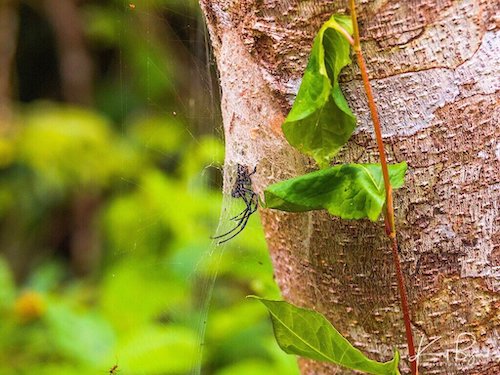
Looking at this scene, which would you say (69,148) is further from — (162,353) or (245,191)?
(245,191)

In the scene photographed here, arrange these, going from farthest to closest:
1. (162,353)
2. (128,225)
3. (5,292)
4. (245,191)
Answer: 1. (128,225)
2. (5,292)
3. (162,353)
4. (245,191)

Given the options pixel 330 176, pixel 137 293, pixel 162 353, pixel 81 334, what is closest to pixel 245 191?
pixel 330 176

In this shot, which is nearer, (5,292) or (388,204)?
(388,204)

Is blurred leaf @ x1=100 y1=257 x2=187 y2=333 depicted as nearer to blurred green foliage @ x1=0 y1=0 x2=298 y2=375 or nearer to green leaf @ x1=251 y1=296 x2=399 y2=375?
blurred green foliage @ x1=0 y1=0 x2=298 y2=375

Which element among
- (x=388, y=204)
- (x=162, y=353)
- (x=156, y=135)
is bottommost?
(x=162, y=353)

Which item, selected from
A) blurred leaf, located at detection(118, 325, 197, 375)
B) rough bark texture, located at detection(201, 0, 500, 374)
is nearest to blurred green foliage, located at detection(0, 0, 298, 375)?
blurred leaf, located at detection(118, 325, 197, 375)

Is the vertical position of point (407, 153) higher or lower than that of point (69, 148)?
lower
